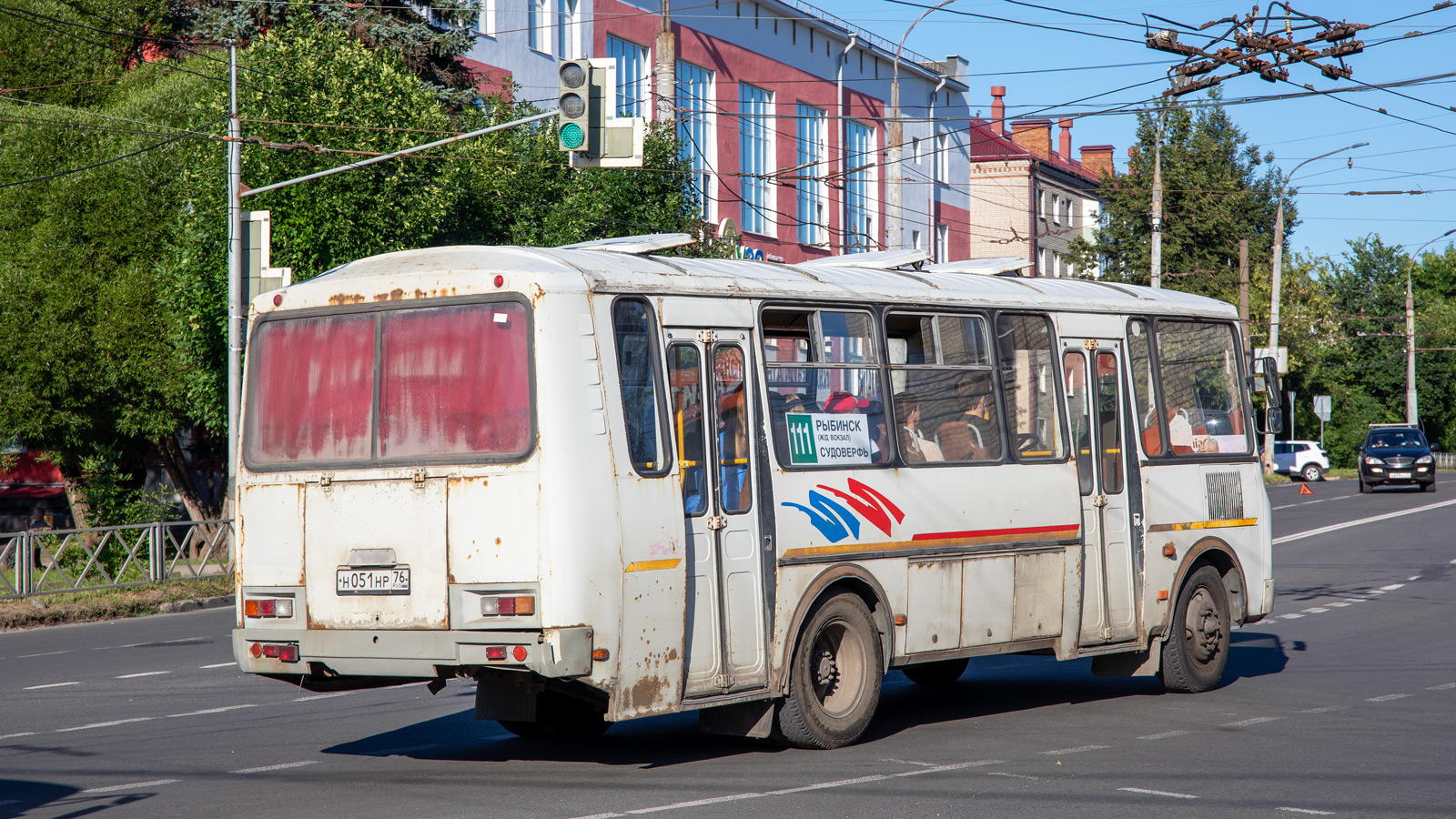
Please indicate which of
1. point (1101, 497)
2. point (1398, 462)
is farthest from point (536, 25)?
point (1101, 497)

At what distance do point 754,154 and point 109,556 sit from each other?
27.8 meters

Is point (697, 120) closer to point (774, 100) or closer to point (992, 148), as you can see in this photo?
point (774, 100)

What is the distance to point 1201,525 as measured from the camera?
1209 cm

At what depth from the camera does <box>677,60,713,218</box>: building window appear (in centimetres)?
4197

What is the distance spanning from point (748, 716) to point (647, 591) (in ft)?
4.40

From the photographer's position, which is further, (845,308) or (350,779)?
(845,308)

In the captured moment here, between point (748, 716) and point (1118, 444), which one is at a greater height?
point (1118, 444)

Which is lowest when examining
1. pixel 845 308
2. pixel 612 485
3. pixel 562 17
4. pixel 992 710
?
pixel 992 710

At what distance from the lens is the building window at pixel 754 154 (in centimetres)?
4534

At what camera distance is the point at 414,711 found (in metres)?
11.2

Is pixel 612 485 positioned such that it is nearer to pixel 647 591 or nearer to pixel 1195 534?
pixel 647 591

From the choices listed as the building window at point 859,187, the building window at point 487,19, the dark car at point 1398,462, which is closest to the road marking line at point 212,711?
A: the building window at point 487,19

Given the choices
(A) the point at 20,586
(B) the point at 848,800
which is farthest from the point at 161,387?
(B) the point at 848,800

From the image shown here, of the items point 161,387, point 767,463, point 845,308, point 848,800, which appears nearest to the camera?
point 848,800
